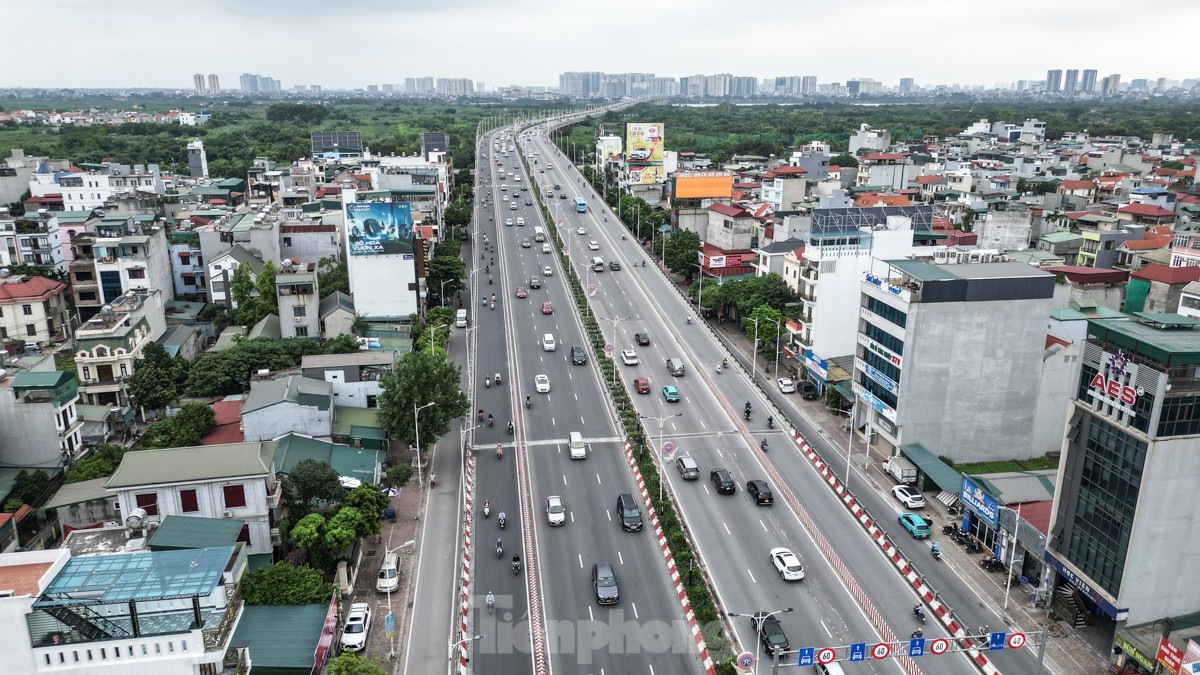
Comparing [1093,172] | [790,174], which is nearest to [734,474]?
[790,174]

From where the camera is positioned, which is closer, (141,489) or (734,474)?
(141,489)

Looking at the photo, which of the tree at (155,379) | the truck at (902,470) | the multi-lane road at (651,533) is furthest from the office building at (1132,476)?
the tree at (155,379)

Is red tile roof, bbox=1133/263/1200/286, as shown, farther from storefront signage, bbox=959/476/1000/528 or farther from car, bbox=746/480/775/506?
car, bbox=746/480/775/506

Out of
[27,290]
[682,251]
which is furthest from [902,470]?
[27,290]

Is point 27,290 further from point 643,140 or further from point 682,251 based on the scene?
point 643,140

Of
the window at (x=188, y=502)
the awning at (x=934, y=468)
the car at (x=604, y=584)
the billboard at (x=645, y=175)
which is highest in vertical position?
the billboard at (x=645, y=175)

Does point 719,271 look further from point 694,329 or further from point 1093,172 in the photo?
point 1093,172

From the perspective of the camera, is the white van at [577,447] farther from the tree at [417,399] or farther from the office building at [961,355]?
the office building at [961,355]
